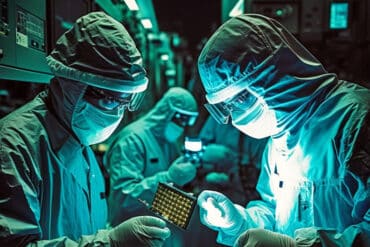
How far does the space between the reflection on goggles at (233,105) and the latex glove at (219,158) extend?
213 cm

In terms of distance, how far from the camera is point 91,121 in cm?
162

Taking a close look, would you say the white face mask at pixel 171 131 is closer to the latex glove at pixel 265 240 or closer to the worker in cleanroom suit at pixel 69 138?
the worker in cleanroom suit at pixel 69 138

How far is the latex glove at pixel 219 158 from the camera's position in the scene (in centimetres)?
389

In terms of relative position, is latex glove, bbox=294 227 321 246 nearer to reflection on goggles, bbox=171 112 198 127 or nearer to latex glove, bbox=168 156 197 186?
latex glove, bbox=168 156 197 186

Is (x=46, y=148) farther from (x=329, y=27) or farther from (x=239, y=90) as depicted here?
(x=329, y=27)

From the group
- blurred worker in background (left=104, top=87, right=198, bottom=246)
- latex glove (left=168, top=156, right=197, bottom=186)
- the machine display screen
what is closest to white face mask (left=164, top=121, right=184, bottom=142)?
blurred worker in background (left=104, top=87, right=198, bottom=246)

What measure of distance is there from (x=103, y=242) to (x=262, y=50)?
919 mm

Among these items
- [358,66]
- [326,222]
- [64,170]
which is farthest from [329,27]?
[64,170]

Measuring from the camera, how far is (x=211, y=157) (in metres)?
3.91

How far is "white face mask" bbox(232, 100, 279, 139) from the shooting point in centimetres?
162

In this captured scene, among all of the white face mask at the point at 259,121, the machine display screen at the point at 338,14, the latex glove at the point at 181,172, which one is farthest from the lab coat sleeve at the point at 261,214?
the machine display screen at the point at 338,14

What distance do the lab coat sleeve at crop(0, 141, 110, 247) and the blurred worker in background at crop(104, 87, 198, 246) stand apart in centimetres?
125

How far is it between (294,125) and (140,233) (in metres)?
0.74

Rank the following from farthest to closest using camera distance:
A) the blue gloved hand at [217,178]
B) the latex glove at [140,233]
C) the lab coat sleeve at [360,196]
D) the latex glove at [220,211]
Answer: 1. the blue gloved hand at [217,178]
2. the latex glove at [220,211]
3. the latex glove at [140,233]
4. the lab coat sleeve at [360,196]
